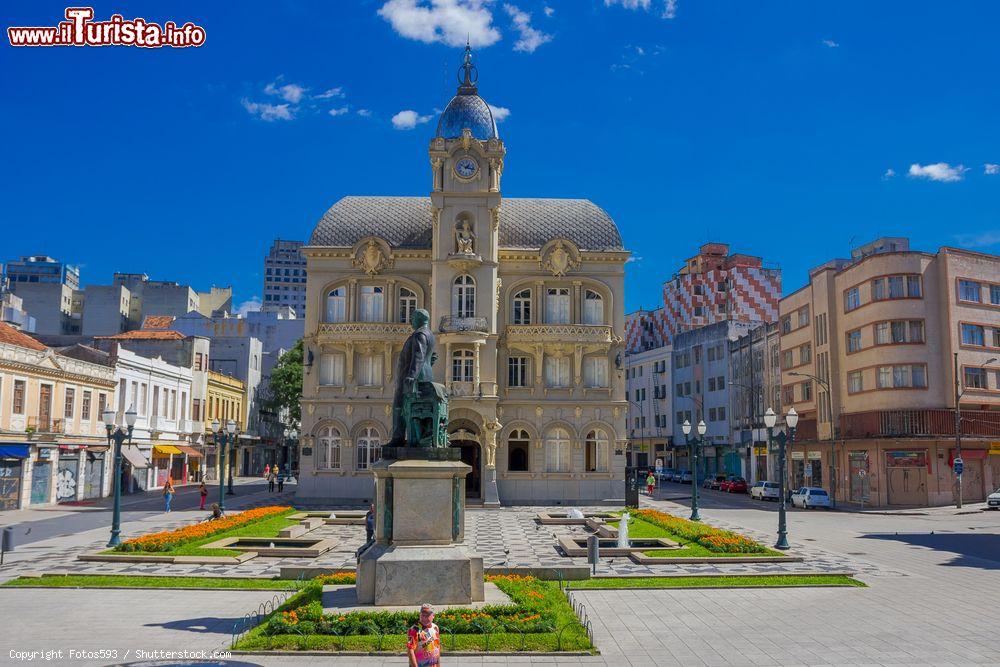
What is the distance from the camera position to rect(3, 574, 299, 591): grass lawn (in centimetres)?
2008

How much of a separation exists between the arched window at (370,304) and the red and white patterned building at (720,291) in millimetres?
43848

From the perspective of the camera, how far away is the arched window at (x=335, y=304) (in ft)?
159

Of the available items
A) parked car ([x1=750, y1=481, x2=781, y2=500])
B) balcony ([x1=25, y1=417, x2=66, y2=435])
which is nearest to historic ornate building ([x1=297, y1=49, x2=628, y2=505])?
parked car ([x1=750, y1=481, x2=781, y2=500])

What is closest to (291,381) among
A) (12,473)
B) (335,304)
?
(335,304)

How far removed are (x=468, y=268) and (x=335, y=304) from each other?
8.14m

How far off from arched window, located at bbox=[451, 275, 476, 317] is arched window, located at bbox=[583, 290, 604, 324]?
6.59m

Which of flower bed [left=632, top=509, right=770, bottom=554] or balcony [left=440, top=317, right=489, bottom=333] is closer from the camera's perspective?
flower bed [left=632, top=509, right=770, bottom=554]

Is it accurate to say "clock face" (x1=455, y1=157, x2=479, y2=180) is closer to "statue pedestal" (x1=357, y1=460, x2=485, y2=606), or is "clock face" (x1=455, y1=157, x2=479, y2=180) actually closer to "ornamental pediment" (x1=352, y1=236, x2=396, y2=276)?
"ornamental pediment" (x1=352, y1=236, x2=396, y2=276)

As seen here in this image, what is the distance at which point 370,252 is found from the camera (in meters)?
47.9

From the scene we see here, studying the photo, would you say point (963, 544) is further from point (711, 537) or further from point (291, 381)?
point (291, 381)

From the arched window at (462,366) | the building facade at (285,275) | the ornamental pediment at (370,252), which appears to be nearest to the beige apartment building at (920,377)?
the arched window at (462,366)

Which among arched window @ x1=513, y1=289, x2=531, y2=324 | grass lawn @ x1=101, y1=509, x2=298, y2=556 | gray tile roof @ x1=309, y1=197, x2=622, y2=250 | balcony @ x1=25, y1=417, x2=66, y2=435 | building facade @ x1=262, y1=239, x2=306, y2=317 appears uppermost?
building facade @ x1=262, y1=239, x2=306, y2=317

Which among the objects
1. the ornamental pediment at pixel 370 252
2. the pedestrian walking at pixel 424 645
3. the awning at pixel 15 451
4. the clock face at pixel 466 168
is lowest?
the pedestrian walking at pixel 424 645

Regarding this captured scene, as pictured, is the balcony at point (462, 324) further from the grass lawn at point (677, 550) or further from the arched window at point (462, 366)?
the grass lawn at point (677, 550)
